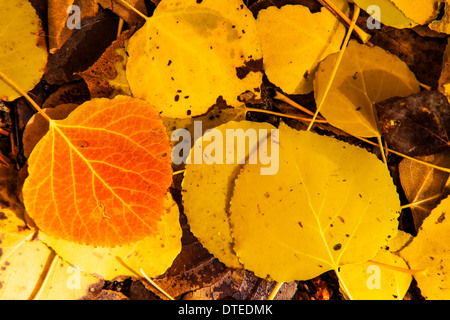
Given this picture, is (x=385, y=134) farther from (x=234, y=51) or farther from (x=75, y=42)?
(x=75, y=42)

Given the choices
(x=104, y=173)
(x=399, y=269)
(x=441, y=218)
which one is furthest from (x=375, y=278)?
(x=104, y=173)

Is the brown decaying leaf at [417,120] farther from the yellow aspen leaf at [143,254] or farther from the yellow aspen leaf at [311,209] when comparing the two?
the yellow aspen leaf at [143,254]

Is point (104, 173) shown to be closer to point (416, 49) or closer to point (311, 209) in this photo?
point (311, 209)

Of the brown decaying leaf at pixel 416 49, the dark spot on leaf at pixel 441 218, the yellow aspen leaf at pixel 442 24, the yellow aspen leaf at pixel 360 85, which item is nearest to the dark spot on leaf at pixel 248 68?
the yellow aspen leaf at pixel 360 85

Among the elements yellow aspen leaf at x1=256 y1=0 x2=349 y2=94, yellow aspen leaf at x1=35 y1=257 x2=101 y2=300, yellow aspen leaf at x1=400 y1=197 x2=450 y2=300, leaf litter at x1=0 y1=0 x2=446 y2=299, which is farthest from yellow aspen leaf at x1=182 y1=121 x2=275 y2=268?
yellow aspen leaf at x1=400 y1=197 x2=450 y2=300

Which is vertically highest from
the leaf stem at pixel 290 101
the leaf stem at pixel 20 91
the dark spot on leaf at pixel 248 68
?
the dark spot on leaf at pixel 248 68

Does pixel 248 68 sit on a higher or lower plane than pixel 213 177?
higher
